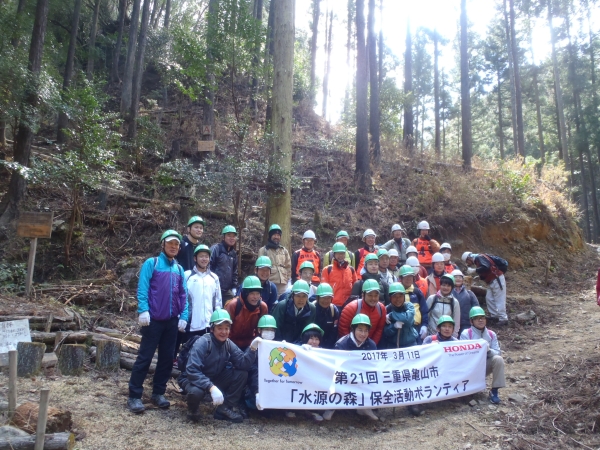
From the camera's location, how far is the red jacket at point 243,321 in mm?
5910

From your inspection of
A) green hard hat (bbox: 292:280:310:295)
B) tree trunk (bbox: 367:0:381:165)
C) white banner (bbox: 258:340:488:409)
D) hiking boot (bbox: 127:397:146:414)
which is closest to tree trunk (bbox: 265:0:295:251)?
green hard hat (bbox: 292:280:310:295)

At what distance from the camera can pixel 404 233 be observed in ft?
42.3

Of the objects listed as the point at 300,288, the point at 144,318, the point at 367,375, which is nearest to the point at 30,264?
the point at 144,318

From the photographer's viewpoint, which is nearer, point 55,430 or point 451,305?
point 55,430

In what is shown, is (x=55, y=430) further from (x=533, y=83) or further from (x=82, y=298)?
(x=533, y=83)

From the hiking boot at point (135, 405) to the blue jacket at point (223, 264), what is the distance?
242cm

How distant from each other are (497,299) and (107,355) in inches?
318

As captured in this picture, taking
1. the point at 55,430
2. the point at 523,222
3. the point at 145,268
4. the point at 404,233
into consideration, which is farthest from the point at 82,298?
the point at 523,222

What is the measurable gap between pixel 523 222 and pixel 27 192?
596 inches

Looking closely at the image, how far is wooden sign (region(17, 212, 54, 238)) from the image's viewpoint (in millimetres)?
7649

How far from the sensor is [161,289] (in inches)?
207

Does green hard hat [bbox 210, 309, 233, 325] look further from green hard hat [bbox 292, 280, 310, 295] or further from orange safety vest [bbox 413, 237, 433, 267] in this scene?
orange safety vest [bbox 413, 237, 433, 267]

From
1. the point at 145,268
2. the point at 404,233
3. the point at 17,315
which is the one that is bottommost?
the point at 17,315

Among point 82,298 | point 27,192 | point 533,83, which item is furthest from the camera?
point 533,83
